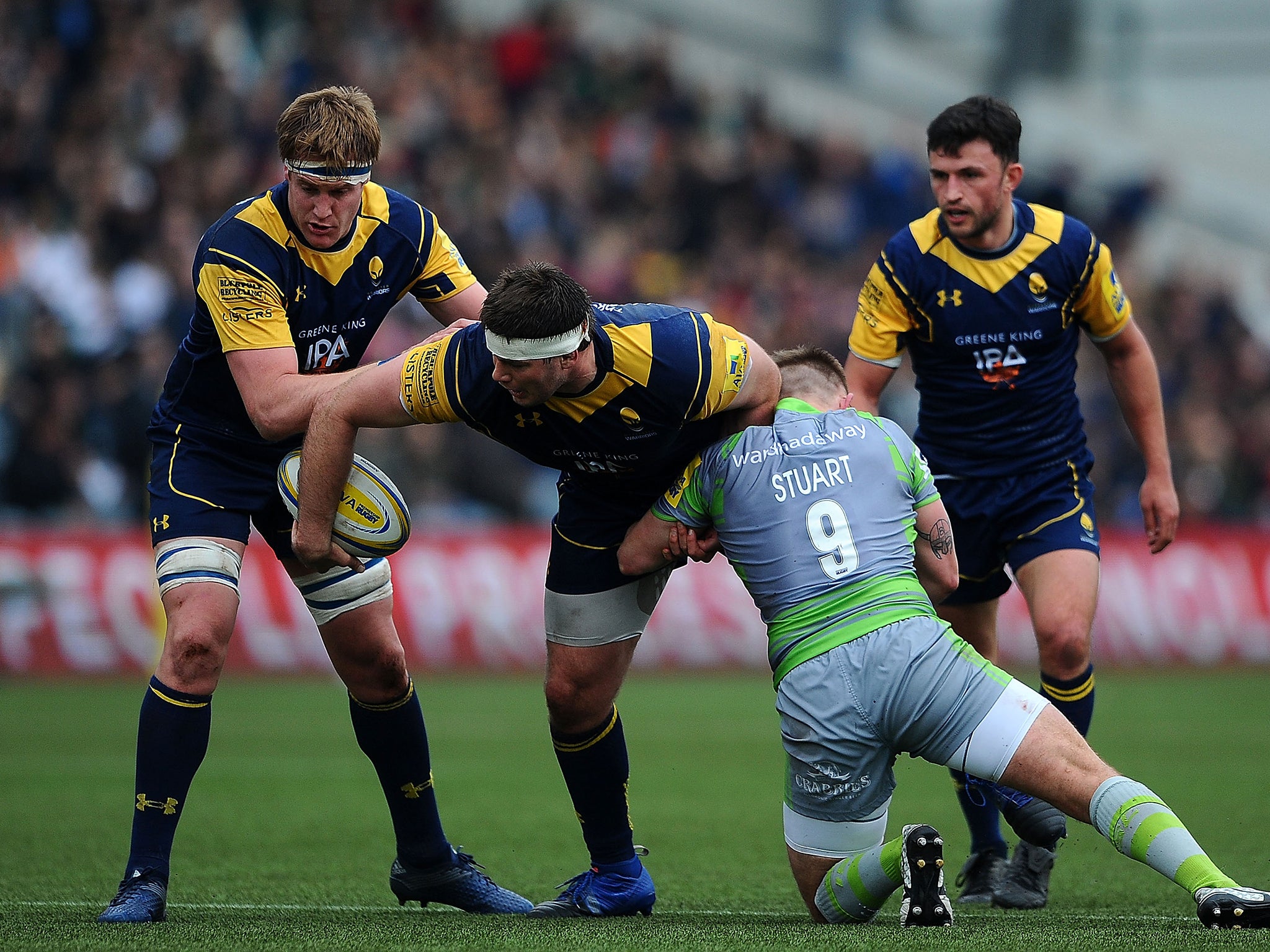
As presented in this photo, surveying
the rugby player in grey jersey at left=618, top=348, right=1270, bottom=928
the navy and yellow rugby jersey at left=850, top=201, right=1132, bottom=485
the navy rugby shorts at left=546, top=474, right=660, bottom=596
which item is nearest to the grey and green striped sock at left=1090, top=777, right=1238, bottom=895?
the rugby player in grey jersey at left=618, top=348, right=1270, bottom=928

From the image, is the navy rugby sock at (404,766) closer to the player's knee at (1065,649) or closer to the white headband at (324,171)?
the white headband at (324,171)

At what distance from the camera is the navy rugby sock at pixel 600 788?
5.64 m

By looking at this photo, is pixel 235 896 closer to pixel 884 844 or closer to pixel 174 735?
pixel 174 735

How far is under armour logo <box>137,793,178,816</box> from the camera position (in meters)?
5.19

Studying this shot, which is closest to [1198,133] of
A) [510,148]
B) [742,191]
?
[742,191]

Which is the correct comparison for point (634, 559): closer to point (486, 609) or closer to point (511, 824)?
point (511, 824)

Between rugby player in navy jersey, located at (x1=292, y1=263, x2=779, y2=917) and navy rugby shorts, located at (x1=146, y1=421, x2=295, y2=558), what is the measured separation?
1.12 feet

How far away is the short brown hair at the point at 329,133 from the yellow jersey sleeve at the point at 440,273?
0.46 metres

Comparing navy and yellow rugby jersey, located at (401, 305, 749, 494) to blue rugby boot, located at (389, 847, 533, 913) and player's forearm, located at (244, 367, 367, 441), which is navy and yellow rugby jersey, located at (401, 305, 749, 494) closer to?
player's forearm, located at (244, 367, 367, 441)

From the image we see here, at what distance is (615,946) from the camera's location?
14.6 ft

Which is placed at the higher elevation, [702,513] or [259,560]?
[702,513]

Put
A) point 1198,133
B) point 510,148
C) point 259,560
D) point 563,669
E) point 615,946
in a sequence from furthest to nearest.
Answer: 1. point 1198,133
2. point 510,148
3. point 259,560
4. point 563,669
5. point 615,946

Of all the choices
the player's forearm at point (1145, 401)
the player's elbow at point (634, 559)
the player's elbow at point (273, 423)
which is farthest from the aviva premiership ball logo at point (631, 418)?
the player's forearm at point (1145, 401)

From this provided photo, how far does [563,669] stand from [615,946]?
4.28 feet
